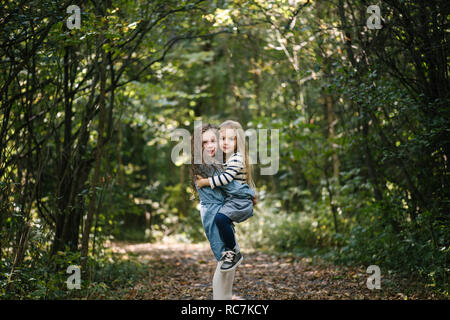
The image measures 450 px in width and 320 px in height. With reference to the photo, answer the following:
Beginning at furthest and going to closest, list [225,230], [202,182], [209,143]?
[209,143] → [202,182] → [225,230]

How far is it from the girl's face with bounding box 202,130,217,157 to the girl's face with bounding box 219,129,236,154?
0.27ft

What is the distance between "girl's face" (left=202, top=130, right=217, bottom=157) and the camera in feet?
12.3

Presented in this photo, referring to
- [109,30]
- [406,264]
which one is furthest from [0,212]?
[406,264]

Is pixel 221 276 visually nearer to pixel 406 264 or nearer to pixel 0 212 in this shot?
pixel 0 212

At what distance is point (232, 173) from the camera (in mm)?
3559

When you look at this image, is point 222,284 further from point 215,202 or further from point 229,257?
point 215,202

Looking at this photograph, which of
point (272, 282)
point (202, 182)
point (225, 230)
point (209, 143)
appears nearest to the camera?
point (225, 230)

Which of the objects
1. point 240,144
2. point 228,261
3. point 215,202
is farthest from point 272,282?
point 240,144

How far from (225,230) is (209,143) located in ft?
2.61

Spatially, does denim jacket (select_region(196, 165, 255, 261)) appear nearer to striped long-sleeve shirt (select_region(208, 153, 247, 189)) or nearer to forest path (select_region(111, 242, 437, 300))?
striped long-sleeve shirt (select_region(208, 153, 247, 189))

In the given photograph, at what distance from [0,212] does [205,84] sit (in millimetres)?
10463

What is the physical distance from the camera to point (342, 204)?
27.3 feet

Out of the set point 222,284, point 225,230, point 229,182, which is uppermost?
point 229,182
